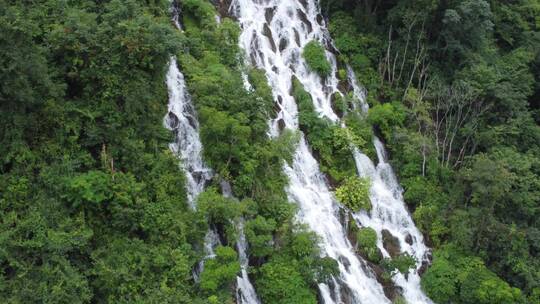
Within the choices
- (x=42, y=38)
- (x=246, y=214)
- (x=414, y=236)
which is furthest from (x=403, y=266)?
(x=42, y=38)

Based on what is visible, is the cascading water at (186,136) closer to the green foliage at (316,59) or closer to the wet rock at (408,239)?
the green foliage at (316,59)

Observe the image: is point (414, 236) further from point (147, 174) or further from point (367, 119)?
point (147, 174)

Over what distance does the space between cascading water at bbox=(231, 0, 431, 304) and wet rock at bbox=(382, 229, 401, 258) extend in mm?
186

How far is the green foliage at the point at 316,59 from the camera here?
21.5 m

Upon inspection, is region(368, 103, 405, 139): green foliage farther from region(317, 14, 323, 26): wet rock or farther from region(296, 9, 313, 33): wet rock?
region(317, 14, 323, 26): wet rock

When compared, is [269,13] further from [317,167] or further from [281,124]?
[317,167]

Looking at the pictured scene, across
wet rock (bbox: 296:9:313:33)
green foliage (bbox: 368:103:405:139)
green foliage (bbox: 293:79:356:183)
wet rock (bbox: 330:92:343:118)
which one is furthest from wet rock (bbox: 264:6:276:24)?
green foliage (bbox: 368:103:405:139)

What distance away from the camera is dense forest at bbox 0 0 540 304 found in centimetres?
1308

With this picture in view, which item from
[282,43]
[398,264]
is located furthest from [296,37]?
[398,264]

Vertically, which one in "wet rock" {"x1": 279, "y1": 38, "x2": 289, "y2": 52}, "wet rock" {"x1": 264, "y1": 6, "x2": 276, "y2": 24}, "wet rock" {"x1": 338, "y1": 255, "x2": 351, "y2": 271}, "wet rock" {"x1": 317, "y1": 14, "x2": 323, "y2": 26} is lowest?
"wet rock" {"x1": 338, "y1": 255, "x2": 351, "y2": 271}

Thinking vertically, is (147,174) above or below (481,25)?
below

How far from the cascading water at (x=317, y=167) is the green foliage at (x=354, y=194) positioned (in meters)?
0.30

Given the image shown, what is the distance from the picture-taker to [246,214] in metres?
15.9

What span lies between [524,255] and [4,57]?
15.9m
